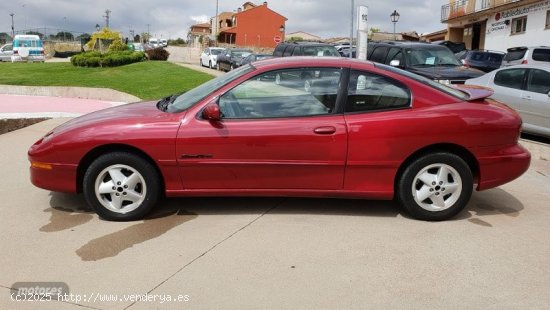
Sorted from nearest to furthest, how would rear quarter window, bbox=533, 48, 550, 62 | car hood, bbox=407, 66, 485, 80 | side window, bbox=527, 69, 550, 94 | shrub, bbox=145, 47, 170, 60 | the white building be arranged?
side window, bbox=527, 69, 550, 94 < car hood, bbox=407, 66, 485, 80 < rear quarter window, bbox=533, 48, 550, 62 < the white building < shrub, bbox=145, 47, 170, 60

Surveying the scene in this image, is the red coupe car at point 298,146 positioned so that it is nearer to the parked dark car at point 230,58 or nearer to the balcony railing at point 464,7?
the parked dark car at point 230,58

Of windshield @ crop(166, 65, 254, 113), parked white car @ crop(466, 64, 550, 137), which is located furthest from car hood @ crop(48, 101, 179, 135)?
parked white car @ crop(466, 64, 550, 137)

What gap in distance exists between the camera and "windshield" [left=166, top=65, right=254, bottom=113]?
15.2 ft

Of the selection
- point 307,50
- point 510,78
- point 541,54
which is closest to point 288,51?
point 307,50

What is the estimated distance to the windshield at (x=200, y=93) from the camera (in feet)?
15.2

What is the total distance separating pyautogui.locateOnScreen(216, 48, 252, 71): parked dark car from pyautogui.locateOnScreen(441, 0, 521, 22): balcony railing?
16.5 meters

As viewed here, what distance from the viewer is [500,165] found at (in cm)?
458

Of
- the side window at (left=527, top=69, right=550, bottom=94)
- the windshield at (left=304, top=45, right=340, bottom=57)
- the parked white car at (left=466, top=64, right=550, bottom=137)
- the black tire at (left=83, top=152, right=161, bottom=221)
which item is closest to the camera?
the black tire at (left=83, top=152, right=161, bottom=221)

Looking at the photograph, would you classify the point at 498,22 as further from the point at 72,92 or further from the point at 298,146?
the point at 298,146

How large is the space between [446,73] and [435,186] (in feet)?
24.8

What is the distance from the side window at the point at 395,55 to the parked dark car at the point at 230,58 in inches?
446

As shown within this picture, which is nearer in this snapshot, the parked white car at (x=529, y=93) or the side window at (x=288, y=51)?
the parked white car at (x=529, y=93)

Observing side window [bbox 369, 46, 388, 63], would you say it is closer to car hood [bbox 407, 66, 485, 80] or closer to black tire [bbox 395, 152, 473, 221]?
car hood [bbox 407, 66, 485, 80]

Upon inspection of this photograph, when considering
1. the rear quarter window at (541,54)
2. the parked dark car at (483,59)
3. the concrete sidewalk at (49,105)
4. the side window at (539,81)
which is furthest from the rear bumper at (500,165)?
the parked dark car at (483,59)
